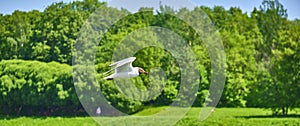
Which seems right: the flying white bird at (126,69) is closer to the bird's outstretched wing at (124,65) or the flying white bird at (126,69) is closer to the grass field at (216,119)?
the bird's outstretched wing at (124,65)

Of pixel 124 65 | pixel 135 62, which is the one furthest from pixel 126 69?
pixel 135 62

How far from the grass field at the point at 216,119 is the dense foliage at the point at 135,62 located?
60cm

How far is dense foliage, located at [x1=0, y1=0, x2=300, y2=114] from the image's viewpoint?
68.5ft

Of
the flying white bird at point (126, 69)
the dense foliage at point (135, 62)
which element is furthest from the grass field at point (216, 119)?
the flying white bird at point (126, 69)

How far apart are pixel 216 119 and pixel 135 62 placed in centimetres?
534

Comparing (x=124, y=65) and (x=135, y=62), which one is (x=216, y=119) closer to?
(x=135, y=62)

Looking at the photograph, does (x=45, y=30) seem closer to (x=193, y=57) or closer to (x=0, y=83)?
(x=0, y=83)

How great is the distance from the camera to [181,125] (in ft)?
61.4

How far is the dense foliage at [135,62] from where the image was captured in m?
20.9

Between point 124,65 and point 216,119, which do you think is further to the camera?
point 216,119

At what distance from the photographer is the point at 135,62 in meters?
23.1

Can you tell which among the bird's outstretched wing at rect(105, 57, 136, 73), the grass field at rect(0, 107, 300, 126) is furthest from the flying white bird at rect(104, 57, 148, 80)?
A: the grass field at rect(0, 107, 300, 126)

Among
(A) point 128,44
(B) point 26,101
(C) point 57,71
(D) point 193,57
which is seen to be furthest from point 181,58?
(B) point 26,101

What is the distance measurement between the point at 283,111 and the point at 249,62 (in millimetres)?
5413
